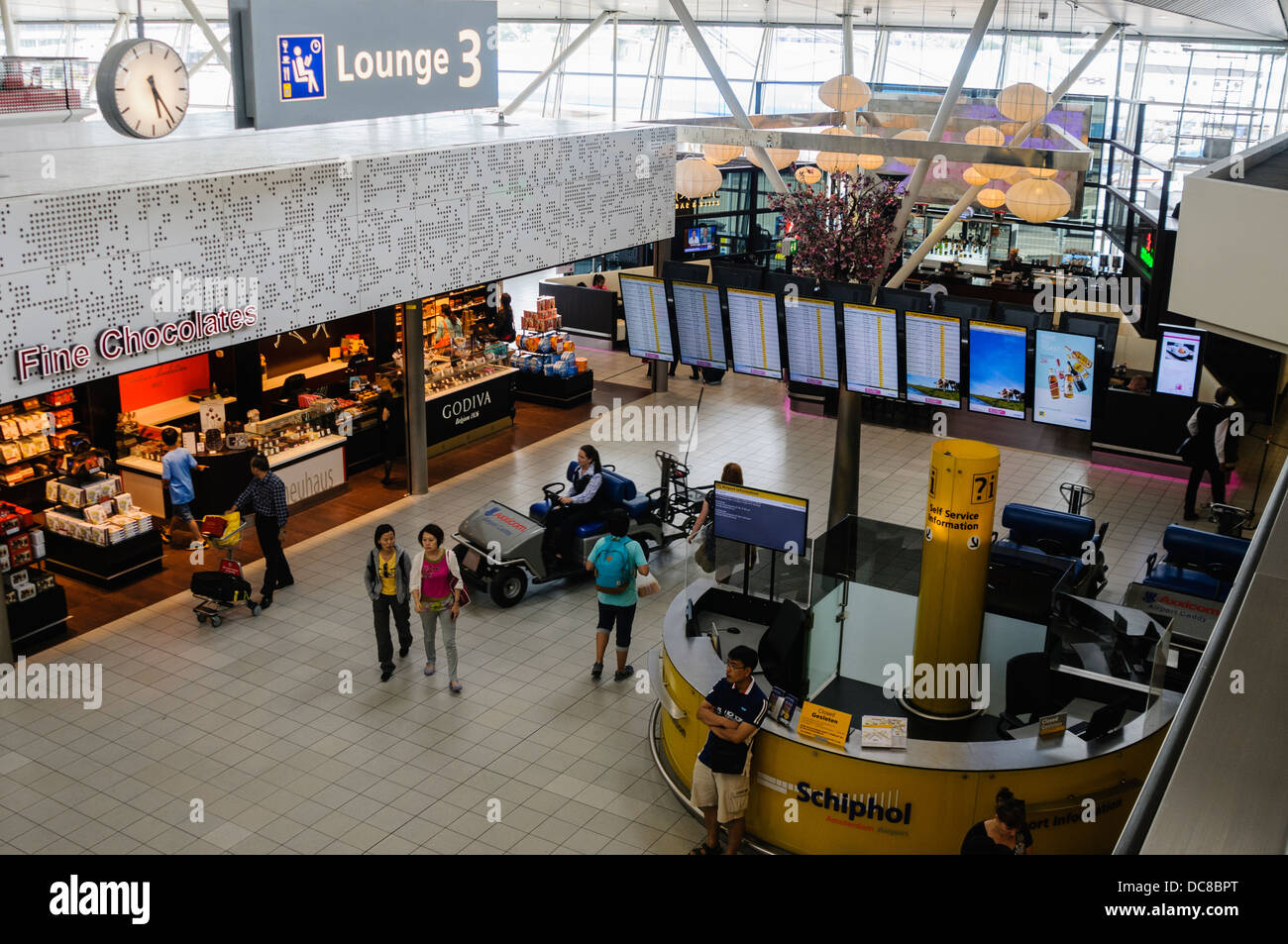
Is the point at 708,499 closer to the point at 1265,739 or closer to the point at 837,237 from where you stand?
the point at 837,237

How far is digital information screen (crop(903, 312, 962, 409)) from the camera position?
31.0 ft

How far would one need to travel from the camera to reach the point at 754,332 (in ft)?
34.1

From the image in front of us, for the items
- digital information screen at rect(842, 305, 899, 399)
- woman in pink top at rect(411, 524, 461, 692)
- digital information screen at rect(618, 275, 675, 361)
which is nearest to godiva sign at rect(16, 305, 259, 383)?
woman in pink top at rect(411, 524, 461, 692)

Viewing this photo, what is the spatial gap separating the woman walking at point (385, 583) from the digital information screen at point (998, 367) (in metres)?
5.00

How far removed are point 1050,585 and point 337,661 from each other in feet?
20.1

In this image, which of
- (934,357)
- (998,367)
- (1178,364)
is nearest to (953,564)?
(998,367)

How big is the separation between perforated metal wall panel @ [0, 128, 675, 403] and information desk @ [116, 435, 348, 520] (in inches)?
157

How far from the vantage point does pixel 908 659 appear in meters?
8.56

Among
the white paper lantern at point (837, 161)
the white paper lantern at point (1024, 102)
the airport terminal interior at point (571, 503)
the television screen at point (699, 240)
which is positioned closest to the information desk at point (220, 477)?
the airport terminal interior at point (571, 503)

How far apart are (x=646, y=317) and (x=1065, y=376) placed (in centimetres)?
391

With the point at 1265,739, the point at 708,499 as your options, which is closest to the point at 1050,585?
the point at 708,499

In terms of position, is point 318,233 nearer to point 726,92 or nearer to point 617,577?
point 617,577

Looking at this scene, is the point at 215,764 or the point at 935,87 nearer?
the point at 215,764

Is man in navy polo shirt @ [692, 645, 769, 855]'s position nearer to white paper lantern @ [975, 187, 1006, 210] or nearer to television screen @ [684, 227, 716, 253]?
white paper lantern @ [975, 187, 1006, 210]
